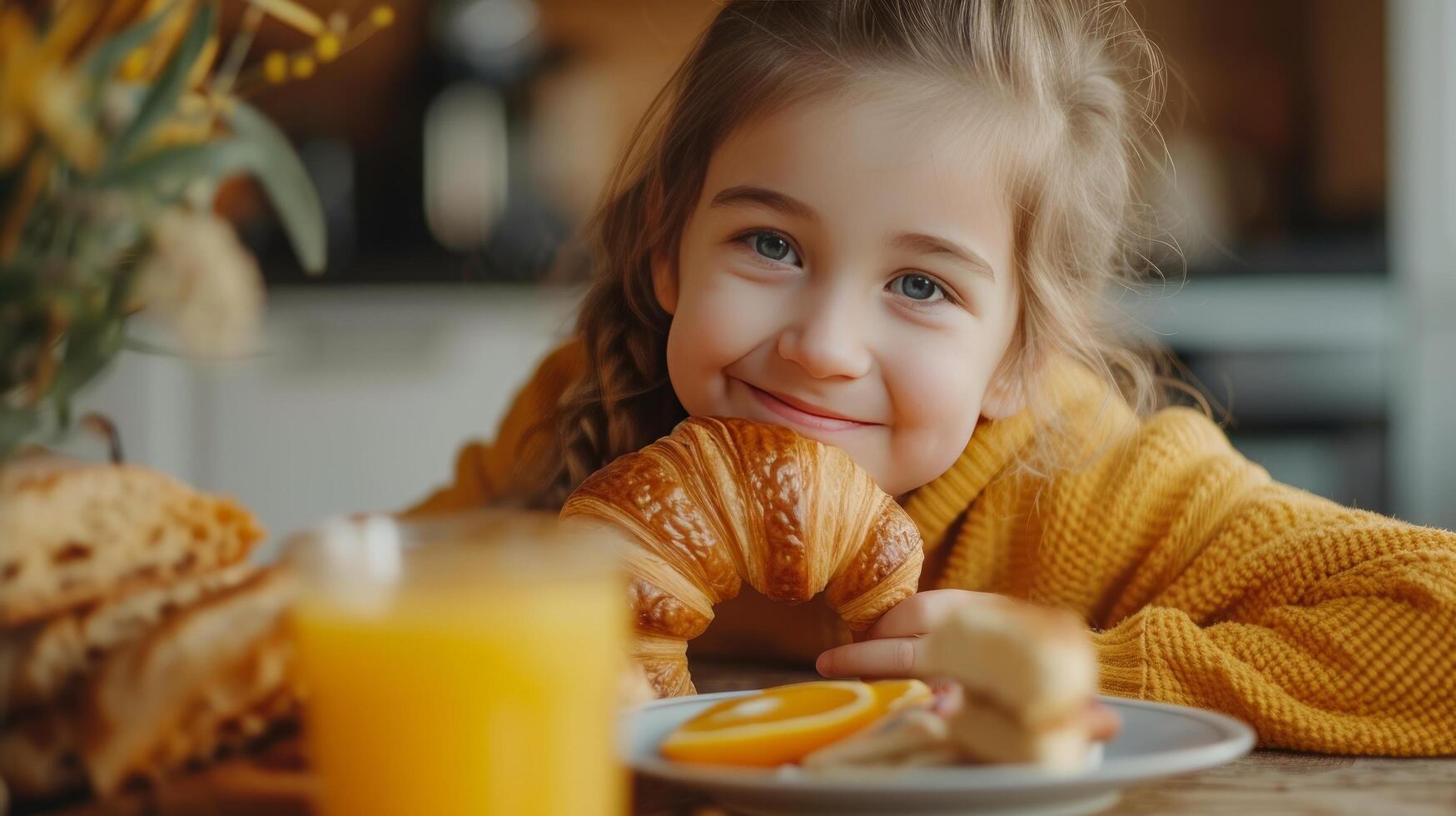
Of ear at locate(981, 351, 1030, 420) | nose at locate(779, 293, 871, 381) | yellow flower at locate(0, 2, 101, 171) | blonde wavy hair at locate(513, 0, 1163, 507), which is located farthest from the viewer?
ear at locate(981, 351, 1030, 420)

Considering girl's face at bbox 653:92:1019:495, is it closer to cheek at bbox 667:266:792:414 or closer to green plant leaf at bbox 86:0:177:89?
cheek at bbox 667:266:792:414

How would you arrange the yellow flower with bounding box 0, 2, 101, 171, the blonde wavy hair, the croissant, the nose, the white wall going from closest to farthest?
the yellow flower with bounding box 0, 2, 101, 171, the croissant, the nose, the blonde wavy hair, the white wall

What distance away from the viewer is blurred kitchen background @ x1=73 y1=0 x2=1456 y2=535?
129 inches

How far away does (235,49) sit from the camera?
695mm

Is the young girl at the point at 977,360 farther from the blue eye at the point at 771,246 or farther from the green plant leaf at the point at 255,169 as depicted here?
the green plant leaf at the point at 255,169

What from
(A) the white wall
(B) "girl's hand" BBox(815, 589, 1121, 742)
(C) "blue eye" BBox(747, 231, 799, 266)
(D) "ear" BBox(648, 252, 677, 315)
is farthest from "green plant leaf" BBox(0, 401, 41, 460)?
(A) the white wall

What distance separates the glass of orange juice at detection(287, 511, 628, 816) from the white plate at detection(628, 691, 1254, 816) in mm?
85

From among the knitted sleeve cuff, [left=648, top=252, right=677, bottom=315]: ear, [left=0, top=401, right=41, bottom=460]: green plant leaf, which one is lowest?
the knitted sleeve cuff

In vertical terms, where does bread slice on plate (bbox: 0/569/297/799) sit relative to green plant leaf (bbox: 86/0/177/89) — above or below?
below

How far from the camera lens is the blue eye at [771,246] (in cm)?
113

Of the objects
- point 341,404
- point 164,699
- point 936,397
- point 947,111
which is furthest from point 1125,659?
point 341,404

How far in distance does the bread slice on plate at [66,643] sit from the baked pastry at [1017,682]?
13.6 inches

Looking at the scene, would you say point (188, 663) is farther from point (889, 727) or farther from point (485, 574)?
point (889, 727)

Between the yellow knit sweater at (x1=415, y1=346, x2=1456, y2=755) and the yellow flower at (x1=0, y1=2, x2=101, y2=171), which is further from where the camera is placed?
the yellow knit sweater at (x1=415, y1=346, x2=1456, y2=755)
